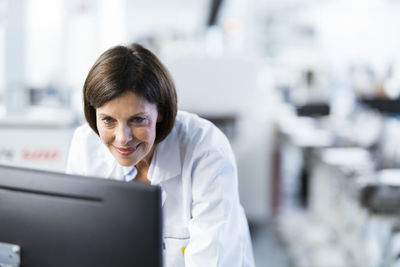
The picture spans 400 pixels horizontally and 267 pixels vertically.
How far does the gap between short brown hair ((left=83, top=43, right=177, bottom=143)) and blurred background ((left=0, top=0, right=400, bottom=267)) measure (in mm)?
1236

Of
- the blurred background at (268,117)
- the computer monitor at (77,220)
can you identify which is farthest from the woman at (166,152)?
the blurred background at (268,117)

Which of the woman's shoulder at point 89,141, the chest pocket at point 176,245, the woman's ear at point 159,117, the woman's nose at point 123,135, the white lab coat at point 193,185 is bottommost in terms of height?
the chest pocket at point 176,245

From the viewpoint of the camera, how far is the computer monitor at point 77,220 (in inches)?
28.0

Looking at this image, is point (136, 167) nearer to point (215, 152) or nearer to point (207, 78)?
point (215, 152)

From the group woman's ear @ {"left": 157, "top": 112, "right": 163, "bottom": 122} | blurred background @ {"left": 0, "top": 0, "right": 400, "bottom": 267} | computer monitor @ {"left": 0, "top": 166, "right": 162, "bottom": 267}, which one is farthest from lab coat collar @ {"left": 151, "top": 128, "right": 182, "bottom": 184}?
blurred background @ {"left": 0, "top": 0, "right": 400, "bottom": 267}

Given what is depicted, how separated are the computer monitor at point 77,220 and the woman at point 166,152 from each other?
0.98 feet

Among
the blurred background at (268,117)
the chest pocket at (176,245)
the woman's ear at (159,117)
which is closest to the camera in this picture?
the woman's ear at (159,117)

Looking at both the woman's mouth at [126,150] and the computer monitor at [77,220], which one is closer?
the computer monitor at [77,220]

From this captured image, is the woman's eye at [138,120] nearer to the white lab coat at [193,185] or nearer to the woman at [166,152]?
the woman at [166,152]

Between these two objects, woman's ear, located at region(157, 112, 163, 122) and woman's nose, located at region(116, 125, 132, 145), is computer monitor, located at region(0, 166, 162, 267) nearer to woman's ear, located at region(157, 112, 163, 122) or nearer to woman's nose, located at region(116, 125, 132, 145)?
woman's nose, located at region(116, 125, 132, 145)

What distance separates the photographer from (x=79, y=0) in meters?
3.70

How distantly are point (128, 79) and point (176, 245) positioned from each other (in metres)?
0.49

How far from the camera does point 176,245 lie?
1267mm

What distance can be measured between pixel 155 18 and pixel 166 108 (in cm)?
1227
